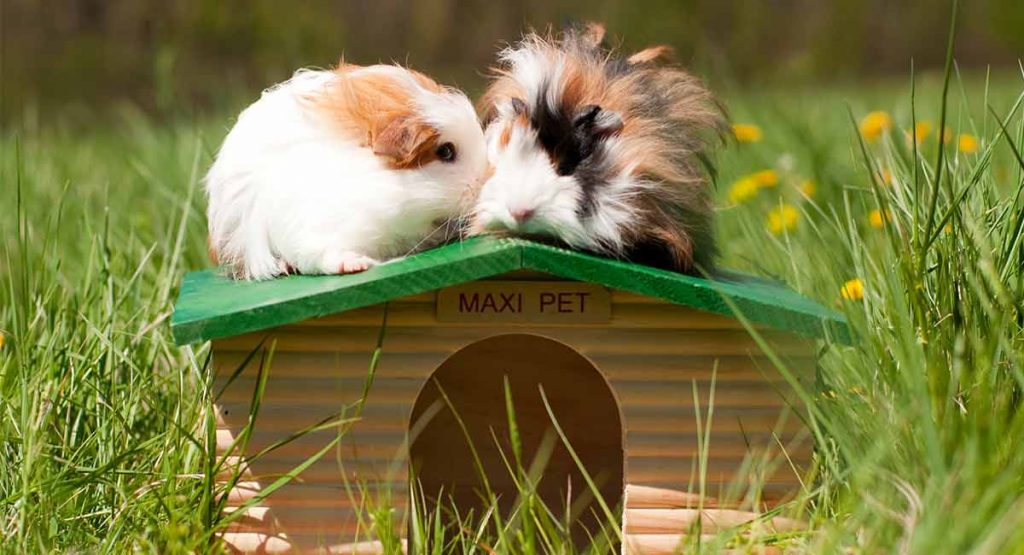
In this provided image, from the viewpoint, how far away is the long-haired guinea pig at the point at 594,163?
2.41 m

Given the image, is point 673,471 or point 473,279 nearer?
point 473,279

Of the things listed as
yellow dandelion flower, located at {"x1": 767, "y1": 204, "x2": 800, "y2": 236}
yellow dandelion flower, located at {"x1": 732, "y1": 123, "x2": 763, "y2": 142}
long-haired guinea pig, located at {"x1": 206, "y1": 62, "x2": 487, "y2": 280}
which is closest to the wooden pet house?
long-haired guinea pig, located at {"x1": 206, "y1": 62, "x2": 487, "y2": 280}

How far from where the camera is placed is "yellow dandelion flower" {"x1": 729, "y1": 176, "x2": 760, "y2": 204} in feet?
14.6

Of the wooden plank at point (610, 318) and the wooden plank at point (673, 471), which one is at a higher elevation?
the wooden plank at point (610, 318)

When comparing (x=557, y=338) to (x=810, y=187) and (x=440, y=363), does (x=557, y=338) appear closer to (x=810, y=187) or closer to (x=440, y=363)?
(x=440, y=363)

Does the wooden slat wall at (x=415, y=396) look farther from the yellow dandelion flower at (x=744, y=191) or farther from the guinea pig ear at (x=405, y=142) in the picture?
the yellow dandelion flower at (x=744, y=191)

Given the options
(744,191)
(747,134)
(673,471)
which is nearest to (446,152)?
(673,471)

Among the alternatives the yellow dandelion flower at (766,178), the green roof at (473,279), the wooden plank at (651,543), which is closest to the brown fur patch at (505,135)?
the green roof at (473,279)

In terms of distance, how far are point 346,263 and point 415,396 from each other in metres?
0.30

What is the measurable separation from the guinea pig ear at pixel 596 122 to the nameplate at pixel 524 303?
0.31 m

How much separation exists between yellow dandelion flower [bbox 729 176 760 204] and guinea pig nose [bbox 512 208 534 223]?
218 centimetres

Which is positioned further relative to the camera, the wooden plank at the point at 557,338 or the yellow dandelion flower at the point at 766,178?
the yellow dandelion flower at the point at 766,178

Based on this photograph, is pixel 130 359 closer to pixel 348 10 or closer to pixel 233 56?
pixel 233 56

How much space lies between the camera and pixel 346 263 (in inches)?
98.7
